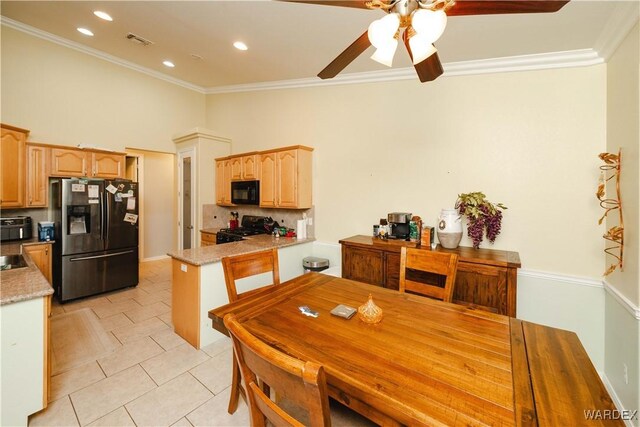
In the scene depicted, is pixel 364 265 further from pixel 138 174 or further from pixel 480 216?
pixel 138 174

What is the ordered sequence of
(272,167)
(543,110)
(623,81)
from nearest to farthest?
(623,81) < (543,110) < (272,167)

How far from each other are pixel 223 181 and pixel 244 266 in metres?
3.18

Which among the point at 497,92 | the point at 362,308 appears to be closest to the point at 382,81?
the point at 497,92

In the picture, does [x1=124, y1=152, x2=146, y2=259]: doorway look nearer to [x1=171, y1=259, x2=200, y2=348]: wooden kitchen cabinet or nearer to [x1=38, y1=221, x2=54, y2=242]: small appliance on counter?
[x1=38, y1=221, x2=54, y2=242]: small appliance on counter

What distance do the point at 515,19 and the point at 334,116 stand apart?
80.4 inches

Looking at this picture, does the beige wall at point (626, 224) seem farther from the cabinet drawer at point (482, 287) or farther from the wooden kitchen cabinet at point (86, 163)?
the wooden kitchen cabinet at point (86, 163)

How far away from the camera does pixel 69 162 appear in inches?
142

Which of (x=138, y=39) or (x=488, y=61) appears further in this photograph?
(x=138, y=39)

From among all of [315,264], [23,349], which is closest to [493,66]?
[315,264]

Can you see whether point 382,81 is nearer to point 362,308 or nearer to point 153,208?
point 362,308

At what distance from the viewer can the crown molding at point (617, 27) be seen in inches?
71.8

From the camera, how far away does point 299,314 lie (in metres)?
1.44

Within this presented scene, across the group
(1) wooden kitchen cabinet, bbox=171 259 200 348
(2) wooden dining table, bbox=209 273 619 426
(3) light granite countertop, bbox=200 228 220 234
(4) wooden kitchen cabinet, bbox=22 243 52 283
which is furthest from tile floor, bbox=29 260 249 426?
(3) light granite countertop, bbox=200 228 220 234

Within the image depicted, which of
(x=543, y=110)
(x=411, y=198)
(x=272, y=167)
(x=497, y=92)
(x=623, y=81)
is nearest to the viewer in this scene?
(x=623, y=81)
